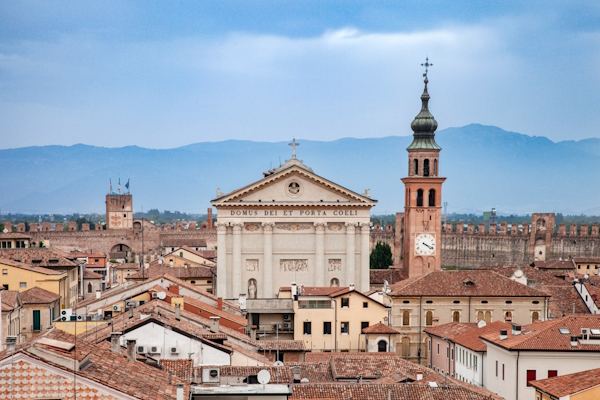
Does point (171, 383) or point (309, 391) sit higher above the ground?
point (171, 383)

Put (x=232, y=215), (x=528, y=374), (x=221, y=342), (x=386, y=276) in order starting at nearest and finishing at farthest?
(x=221, y=342)
(x=528, y=374)
(x=232, y=215)
(x=386, y=276)

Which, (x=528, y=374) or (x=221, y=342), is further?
(x=528, y=374)

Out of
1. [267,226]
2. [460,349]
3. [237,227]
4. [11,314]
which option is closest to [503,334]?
[460,349]

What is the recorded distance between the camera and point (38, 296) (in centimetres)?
4228

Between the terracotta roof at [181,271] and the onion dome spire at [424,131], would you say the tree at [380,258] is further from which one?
the terracotta roof at [181,271]

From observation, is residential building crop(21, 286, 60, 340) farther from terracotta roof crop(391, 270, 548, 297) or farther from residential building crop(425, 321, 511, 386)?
residential building crop(425, 321, 511, 386)

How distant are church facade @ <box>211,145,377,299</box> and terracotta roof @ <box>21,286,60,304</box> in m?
12.5

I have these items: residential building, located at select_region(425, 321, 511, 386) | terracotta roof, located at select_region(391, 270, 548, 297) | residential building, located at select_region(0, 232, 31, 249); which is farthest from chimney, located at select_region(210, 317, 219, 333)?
residential building, located at select_region(0, 232, 31, 249)

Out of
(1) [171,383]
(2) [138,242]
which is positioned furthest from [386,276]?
(2) [138,242]

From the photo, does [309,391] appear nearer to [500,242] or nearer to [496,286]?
[496,286]

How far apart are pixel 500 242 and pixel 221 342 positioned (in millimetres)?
96227

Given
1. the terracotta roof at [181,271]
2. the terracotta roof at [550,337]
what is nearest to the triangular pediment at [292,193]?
the terracotta roof at [181,271]

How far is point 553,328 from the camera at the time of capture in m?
29.3

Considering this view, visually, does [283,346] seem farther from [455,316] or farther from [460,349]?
[455,316]
